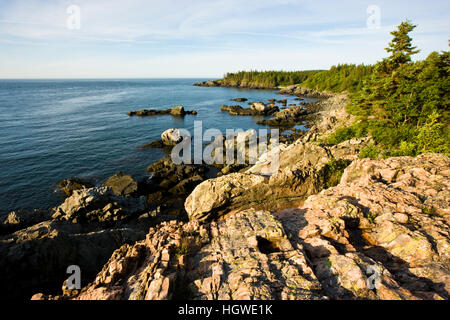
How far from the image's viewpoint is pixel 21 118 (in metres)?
61.0

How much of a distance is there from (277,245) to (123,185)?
23.1 meters

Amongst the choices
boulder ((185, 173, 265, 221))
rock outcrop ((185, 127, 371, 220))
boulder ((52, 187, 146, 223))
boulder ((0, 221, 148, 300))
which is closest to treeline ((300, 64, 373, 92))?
rock outcrop ((185, 127, 371, 220))

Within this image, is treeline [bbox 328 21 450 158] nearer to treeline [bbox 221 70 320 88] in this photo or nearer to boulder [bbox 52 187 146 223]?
boulder [bbox 52 187 146 223]

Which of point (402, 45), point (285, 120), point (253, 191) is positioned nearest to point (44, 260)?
point (253, 191)

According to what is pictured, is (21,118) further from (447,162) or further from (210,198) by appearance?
(447,162)

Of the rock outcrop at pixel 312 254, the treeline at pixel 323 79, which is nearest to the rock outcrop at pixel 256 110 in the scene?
the treeline at pixel 323 79

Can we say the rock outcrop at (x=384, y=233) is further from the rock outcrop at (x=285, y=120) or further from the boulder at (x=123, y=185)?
the rock outcrop at (x=285, y=120)

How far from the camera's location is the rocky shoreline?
591 centimetres

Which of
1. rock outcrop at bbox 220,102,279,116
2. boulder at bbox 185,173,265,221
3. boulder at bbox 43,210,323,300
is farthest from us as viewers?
rock outcrop at bbox 220,102,279,116

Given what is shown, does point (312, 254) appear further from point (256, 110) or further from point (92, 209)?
point (256, 110)

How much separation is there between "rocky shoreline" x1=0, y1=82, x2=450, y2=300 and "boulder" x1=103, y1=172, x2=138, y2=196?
783 cm

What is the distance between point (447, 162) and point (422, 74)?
17.5 m

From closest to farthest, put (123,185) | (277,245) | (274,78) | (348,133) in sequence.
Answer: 1. (277,245)
2. (123,185)
3. (348,133)
4. (274,78)

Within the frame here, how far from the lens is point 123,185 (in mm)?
25594
